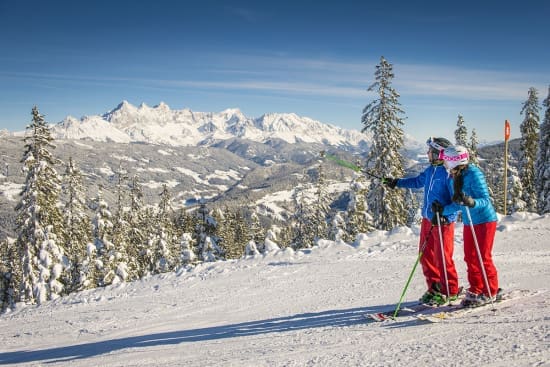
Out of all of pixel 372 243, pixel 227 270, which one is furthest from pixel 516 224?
pixel 227 270

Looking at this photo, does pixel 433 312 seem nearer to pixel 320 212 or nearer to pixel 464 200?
pixel 464 200

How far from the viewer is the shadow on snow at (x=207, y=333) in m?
6.03

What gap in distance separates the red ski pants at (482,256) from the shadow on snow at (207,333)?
62.4 inches

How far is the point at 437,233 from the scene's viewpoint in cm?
559

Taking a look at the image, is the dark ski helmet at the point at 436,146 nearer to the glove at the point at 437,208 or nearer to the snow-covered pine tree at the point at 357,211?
the glove at the point at 437,208

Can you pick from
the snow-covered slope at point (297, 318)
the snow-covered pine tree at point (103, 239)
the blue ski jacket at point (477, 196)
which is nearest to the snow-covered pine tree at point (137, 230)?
the snow-covered pine tree at point (103, 239)

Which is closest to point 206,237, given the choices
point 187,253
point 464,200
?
point 187,253

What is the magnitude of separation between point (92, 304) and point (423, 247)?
352 inches

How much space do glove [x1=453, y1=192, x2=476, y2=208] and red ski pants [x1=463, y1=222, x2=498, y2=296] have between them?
0.55 m

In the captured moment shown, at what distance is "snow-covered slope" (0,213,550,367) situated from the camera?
4.29 m

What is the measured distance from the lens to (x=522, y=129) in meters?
32.8

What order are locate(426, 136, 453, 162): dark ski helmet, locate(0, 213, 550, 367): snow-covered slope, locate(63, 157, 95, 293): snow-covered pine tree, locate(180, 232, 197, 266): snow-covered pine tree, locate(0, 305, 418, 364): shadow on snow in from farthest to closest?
1. locate(180, 232, 197, 266): snow-covered pine tree
2. locate(63, 157, 95, 293): snow-covered pine tree
3. locate(0, 305, 418, 364): shadow on snow
4. locate(426, 136, 453, 162): dark ski helmet
5. locate(0, 213, 550, 367): snow-covered slope

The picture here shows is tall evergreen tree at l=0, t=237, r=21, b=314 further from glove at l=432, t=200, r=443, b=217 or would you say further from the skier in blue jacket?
glove at l=432, t=200, r=443, b=217

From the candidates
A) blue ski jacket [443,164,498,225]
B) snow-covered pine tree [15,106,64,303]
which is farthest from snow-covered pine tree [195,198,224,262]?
blue ski jacket [443,164,498,225]
